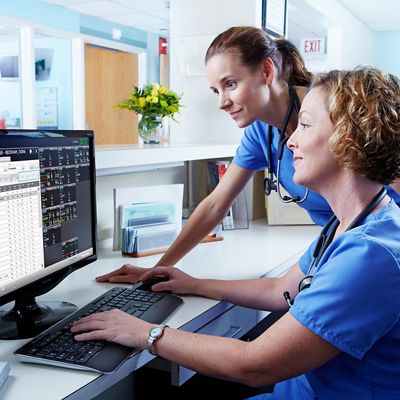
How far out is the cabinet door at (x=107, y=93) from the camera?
6.66m

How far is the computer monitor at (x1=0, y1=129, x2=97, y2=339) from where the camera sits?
101 cm

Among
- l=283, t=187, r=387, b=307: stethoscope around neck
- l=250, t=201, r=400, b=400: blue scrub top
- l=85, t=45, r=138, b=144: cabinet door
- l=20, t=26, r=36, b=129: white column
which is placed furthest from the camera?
l=85, t=45, r=138, b=144: cabinet door

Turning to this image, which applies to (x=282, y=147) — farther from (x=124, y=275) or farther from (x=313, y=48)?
(x=313, y=48)

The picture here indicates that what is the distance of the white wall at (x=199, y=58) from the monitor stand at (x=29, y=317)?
1.46 metres

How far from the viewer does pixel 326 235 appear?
1.09 m

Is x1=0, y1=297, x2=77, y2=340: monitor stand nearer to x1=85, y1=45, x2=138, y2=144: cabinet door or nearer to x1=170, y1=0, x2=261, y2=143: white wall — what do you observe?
x1=170, y1=0, x2=261, y2=143: white wall

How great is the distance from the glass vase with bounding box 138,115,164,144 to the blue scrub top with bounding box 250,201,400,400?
1270mm

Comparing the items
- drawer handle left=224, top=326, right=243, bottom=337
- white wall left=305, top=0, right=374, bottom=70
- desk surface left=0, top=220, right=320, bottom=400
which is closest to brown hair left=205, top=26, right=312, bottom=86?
desk surface left=0, top=220, right=320, bottom=400

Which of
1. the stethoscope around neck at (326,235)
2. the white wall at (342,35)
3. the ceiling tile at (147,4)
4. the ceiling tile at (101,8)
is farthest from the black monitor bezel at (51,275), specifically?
the ceiling tile at (101,8)

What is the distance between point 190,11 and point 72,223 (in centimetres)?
157

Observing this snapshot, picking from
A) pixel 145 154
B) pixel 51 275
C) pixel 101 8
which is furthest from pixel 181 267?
pixel 101 8

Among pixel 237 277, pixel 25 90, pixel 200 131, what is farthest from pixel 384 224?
pixel 25 90

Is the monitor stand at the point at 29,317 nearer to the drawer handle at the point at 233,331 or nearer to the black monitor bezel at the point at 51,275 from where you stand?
the black monitor bezel at the point at 51,275

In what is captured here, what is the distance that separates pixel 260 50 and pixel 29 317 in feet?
3.06
